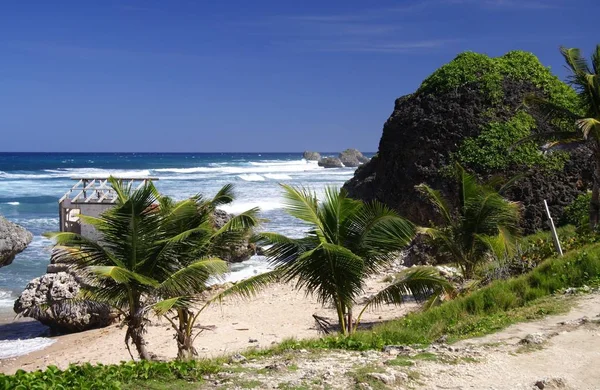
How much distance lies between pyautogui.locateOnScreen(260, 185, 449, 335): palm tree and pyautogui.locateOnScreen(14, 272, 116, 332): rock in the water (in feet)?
26.3

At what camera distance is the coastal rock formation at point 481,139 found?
20484 millimetres

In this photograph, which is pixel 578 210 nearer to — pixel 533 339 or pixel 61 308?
pixel 533 339

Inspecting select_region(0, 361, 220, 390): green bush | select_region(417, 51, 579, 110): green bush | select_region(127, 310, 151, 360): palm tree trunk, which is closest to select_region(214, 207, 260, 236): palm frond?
select_region(127, 310, 151, 360): palm tree trunk

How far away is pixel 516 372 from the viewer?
24.6 ft

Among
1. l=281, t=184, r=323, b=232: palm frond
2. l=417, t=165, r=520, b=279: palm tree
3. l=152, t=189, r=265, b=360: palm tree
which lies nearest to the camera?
Result: l=152, t=189, r=265, b=360: palm tree

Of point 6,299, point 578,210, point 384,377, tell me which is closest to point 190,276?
point 384,377

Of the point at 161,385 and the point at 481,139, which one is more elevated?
the point at 481,139

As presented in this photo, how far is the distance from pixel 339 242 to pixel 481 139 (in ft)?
38.7

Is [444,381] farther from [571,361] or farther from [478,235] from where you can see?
[478,235]

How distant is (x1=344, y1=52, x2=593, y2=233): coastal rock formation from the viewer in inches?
806

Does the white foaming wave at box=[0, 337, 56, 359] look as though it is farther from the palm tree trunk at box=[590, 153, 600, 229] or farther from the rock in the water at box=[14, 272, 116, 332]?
the palm tree trunk at box=[590, 153, 600, 229]

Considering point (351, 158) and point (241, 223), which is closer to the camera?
point (241, 223)

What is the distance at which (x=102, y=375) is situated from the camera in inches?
253

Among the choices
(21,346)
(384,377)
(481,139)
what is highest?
(481,139)
